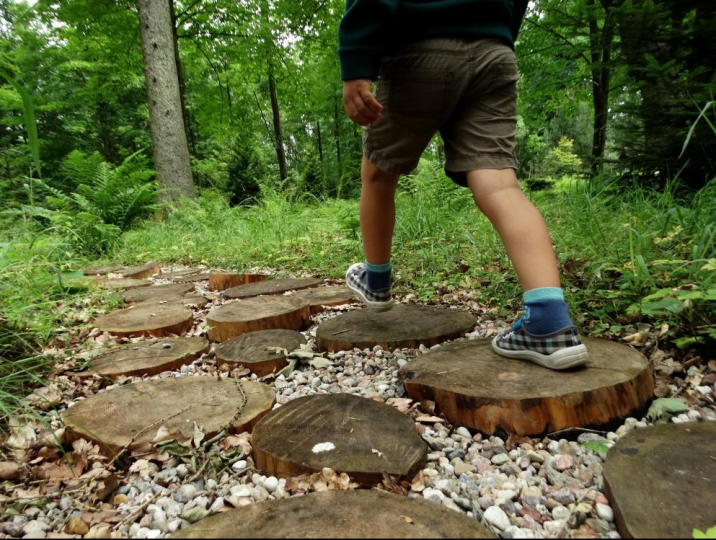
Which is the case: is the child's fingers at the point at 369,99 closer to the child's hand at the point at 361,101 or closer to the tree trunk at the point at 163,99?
the child's hand at the point at 361,101

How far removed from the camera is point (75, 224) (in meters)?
4.35

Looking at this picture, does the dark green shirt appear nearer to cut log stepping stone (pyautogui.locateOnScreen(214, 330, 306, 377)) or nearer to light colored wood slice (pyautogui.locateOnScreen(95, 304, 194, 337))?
cut log stepping stone (pyautogui.locateOnScreen(214, 330, 306, 377))

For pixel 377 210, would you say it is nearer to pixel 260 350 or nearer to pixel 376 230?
pixel 376 230

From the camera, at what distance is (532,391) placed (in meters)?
1.02

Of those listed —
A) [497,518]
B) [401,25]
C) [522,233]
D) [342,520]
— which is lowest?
[497,518]

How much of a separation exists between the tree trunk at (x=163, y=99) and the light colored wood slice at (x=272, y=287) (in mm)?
4012

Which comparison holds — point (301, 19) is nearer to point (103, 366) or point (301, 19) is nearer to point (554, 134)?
point (103, 366)

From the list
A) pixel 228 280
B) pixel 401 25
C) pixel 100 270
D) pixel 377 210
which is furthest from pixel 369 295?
pixel 100 270

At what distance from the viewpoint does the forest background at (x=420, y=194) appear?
5.17 feet

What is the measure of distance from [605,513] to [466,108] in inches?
46.6

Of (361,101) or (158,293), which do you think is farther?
(158,293)

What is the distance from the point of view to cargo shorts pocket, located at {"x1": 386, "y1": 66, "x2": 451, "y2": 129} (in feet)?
4.29

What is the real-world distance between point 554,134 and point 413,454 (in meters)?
26.2

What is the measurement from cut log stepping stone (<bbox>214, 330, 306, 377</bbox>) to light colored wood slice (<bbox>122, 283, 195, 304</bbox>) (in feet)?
3.35
